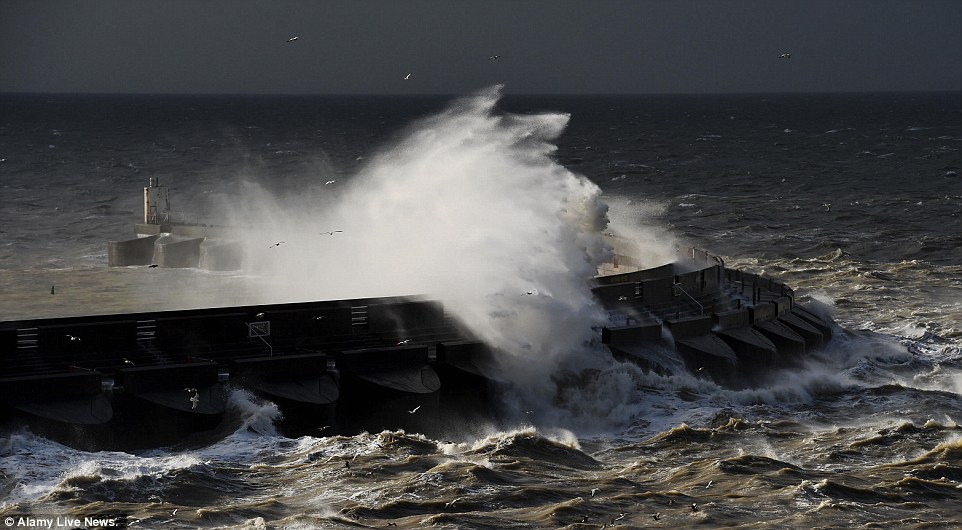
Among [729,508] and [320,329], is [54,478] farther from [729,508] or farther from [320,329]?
[729,508]

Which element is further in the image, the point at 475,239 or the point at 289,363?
the point at 475,239

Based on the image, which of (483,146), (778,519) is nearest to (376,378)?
(778,519)

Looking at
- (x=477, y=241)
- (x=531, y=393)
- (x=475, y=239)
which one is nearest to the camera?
(x=531, y=393)

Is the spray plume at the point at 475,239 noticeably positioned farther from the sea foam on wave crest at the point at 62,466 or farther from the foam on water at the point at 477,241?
the sea foam on wave crest at the point at 62,466

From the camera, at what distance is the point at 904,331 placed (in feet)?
99.1

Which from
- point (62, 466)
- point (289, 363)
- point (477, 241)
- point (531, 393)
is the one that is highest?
point (477, 241)

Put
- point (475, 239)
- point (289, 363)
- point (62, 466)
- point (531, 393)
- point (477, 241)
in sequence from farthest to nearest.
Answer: point (475, 239) < point (477, 241) < point (531, 393) < point (289, 363) < point (62, 466)

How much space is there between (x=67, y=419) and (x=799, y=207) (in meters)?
48.2

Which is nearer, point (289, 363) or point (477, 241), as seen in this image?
point (289, 363)

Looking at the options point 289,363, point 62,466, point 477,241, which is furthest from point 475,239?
point 62,466

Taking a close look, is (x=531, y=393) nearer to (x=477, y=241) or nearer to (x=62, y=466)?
(x=477, y=241)

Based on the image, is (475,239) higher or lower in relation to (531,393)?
higher

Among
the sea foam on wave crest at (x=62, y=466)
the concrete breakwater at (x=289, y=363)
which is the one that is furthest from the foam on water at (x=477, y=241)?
the sea foam on wave crest at (x=62, y=466)

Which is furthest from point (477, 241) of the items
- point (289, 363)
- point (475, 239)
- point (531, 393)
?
point (289, 363)
